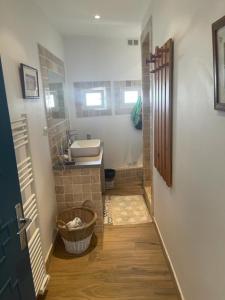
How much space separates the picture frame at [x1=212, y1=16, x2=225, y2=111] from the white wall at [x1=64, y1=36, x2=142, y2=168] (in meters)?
3.24

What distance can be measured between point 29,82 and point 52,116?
85cm

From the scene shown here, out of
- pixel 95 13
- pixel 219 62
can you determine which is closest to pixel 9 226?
pixel 219 62

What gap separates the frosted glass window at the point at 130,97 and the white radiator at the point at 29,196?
2.63 m

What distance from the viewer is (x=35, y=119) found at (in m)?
2.19

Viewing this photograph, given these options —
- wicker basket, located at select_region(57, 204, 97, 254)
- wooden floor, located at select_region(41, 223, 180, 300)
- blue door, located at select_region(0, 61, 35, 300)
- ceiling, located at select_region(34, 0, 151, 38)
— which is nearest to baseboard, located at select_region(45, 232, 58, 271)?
wooden floor, located at select_region(41, 223, 180, 300)

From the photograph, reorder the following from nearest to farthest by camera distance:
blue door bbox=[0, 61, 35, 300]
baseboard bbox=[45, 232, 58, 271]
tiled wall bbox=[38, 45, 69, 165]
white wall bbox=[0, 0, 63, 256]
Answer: blue door bbox=[0, 61, 35, 300], white wall bbox=[0, 0, 63, 256], baseboard bbox=[45, 232, 58, 271], tiled wall bbox=[38, 45, 69, 165]

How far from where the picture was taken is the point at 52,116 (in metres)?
2.87

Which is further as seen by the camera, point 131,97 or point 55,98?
point 131,97

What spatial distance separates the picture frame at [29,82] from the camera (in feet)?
6.21

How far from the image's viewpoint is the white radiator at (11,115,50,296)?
5.76 ft

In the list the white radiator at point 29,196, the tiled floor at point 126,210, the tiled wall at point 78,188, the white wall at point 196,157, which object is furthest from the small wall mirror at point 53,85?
the tiled floor at point 126,210

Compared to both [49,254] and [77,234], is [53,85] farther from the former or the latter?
[49,254]

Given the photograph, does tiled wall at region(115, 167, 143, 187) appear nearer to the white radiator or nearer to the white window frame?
the white window frame

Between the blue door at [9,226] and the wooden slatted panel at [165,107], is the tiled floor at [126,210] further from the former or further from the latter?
the blue door at [9,226]
